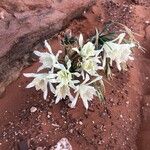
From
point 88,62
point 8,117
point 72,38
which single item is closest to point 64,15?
point 72,38

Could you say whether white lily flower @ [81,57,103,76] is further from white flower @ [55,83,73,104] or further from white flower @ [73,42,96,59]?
white flower @ [55,83,73,104]

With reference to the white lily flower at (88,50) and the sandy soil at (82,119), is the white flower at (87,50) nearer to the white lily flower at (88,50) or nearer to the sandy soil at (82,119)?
the white lily flower at (88,50)

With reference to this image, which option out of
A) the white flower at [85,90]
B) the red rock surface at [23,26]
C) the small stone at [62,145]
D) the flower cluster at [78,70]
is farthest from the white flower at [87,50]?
the small stone at [62,145]

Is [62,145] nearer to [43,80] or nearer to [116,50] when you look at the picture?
[43,80]

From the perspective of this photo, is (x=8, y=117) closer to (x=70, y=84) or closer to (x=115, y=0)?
(x=70, y=84)

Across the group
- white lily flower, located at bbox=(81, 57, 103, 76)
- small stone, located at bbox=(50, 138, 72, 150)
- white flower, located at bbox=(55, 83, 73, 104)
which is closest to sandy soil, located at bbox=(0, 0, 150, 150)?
small stone, located at bbox=(50, 138, 72, 150)

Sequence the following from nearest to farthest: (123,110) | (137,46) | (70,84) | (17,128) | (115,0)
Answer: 1. (70,84)
2. (17,128)
3. (123,110)
4. (137,46)
5. (115,0)
